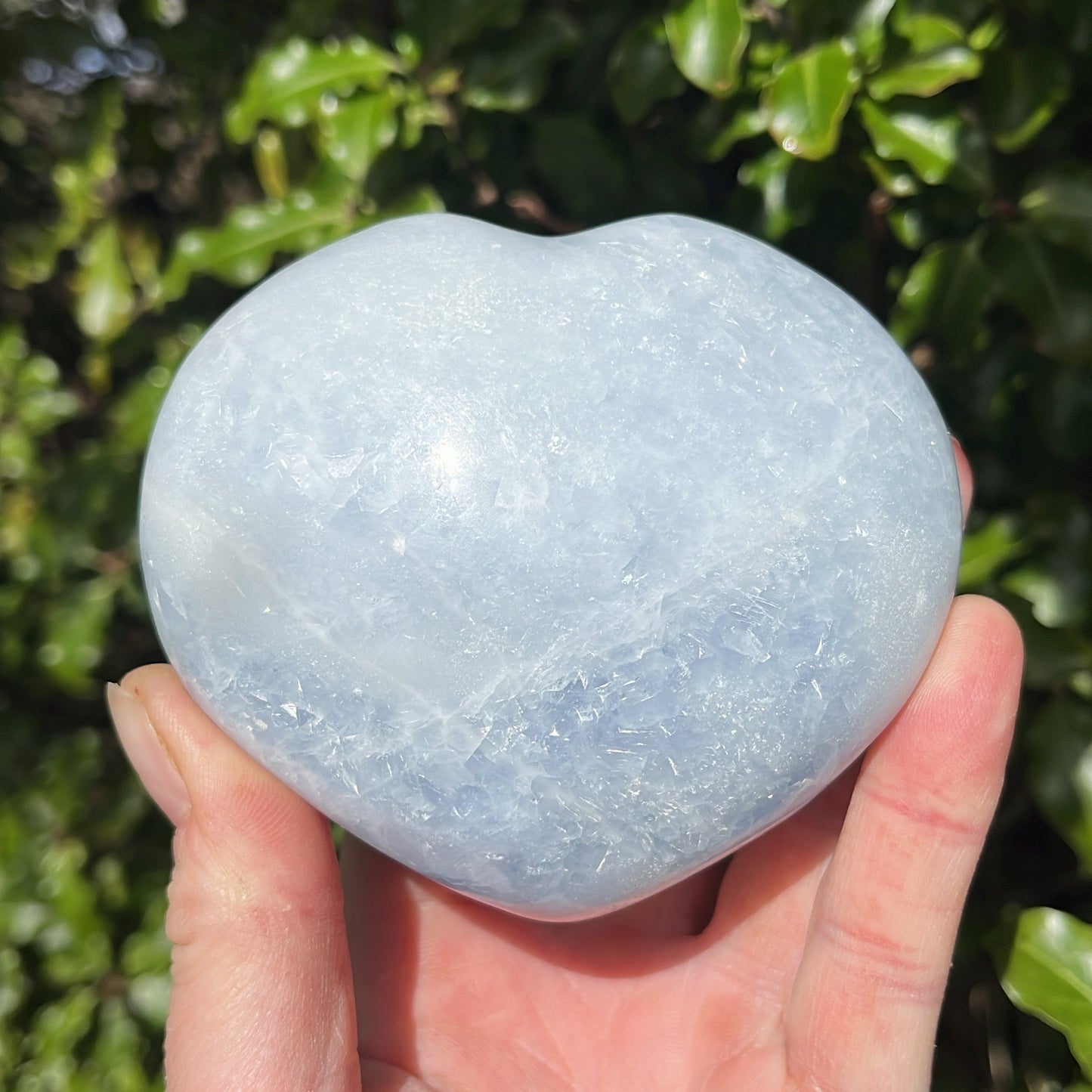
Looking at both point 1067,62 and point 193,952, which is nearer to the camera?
point 193,952

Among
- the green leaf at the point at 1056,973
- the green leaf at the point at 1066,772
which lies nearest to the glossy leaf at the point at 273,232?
the green leaf at the point at 1066,772

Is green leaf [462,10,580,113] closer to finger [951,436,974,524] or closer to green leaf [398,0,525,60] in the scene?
green leaf [398,0,525,60]

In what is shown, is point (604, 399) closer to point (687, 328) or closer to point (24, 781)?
point (687, 328)

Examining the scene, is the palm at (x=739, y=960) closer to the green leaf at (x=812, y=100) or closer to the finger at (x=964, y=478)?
the finger at (x=964, y=478)

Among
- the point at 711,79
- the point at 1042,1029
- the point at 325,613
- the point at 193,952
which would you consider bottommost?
the point at 1042,1029

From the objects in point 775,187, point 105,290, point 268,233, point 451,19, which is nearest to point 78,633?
point 105,290

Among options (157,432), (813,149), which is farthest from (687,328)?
(157,432)
